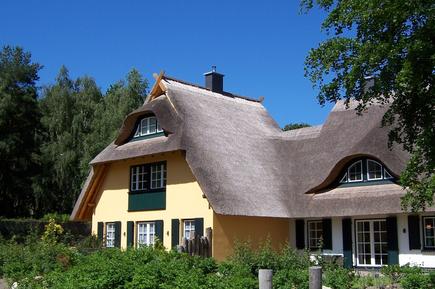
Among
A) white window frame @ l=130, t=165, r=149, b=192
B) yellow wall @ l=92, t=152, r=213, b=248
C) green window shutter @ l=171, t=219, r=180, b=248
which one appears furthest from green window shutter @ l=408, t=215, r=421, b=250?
white window frame @ l=130, t=165, r=149, b=192

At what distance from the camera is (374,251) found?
841 inches

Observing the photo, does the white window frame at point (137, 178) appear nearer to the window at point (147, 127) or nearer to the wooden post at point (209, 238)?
the window at point (147, 127)

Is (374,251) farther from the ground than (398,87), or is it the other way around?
(398,87)

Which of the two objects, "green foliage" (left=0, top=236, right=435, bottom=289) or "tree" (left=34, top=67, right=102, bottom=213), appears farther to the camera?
"tree" (left=34, top=67, right=102, bottom=213)

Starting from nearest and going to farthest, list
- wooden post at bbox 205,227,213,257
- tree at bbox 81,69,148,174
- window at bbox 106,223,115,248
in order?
1. wooden post at bbox 205,227,213,257
2. window at bbox 106,223,115,248
3. tree at bbox 81,69,148,174

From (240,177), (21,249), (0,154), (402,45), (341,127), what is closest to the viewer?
(402,45)

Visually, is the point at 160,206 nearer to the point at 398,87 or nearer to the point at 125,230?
the point at 125,230

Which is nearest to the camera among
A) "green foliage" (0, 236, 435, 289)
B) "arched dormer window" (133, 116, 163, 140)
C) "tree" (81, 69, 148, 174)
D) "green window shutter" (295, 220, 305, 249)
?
"green foliage" (0, 236, 435, 289)

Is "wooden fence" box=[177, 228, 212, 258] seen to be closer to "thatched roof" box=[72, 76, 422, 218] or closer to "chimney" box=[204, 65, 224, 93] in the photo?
"thatched roof" box=[72, 76, 422, 218]

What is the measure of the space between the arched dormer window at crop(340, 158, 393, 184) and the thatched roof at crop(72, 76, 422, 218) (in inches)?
15.5

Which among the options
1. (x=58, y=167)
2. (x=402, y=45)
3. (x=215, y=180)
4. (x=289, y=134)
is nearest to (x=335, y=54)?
(x=402, y=45)

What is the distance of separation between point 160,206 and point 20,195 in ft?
68.2

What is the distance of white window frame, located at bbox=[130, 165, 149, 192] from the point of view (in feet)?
82.2

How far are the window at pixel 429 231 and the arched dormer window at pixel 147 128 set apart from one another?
35.9 feet
